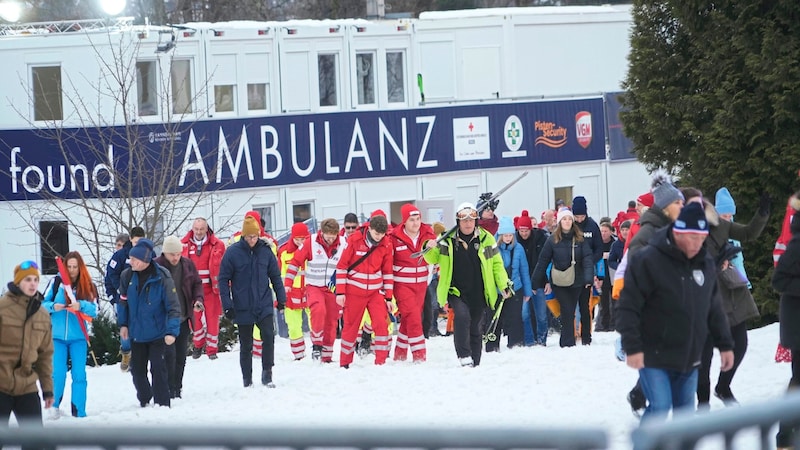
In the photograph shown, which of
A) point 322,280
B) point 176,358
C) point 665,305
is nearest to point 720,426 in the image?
point 665,305

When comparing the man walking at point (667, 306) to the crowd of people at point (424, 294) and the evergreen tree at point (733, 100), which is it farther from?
the evergreen tree at point (733, 100)

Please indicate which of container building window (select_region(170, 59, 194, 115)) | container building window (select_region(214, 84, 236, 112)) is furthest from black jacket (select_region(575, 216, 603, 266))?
container building window (select_region(214, 84, 236, 112))

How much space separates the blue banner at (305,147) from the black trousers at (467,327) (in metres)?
11.4

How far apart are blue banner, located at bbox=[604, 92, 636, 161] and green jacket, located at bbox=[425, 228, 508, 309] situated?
58.0ft

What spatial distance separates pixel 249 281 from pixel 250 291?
0.11m

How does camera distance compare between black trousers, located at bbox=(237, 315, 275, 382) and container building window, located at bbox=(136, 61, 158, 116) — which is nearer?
black trousers, located at bbox=(237, 315, 275, 382)

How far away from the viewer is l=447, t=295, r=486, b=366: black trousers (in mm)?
14117

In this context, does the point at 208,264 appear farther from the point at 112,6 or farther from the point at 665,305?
the point at 112,6

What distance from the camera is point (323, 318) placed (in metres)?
15.8

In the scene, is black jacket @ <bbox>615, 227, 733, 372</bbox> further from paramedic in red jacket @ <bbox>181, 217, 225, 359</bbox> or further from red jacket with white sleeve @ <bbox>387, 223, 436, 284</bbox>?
paramedic in red jacket @ <bbox>181, 217, 225, 359</bbox>

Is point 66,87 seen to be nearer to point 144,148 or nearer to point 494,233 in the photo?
point 144,148

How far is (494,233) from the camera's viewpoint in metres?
17.4

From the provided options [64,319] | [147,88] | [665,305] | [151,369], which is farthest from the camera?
[147,88]

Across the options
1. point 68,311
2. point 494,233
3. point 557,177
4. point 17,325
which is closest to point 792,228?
point 17,325
